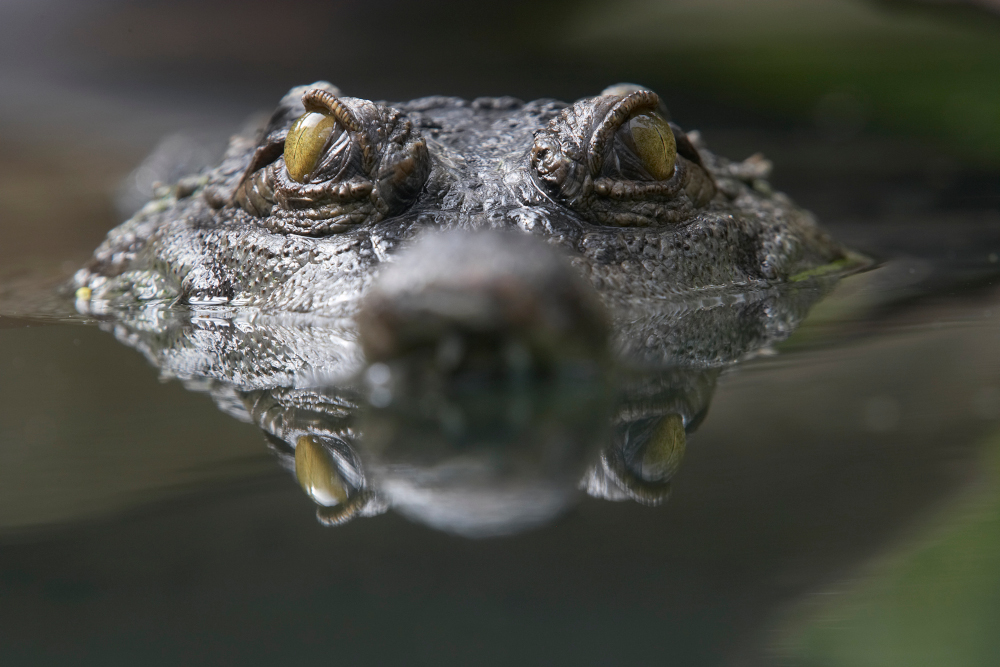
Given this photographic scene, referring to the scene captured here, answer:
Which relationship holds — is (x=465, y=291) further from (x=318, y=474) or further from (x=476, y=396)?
(x=318, y=474)

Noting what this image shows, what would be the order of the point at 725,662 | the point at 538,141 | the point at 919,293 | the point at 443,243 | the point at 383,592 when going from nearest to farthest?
the point at 725,662 → the point at 383,592 → the point at 443,243 → the point at 538,141 → the point at 919,293

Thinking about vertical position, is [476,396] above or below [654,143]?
below

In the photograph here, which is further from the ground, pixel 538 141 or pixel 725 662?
pixel 538 141

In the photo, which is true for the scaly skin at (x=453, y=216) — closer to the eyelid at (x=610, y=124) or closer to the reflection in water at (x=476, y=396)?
the eyelid at (x=610, y=124)

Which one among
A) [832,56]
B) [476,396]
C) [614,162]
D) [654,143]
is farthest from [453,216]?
[832,56]

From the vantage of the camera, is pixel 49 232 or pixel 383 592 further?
pixel 49 232

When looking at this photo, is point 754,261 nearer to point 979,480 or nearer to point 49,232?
point 979,480

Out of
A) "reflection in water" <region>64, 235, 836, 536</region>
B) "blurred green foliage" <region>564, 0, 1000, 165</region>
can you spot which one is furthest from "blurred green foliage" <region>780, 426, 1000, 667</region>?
"blurred green foliage" <region>564, 0, 1000, 165</region>

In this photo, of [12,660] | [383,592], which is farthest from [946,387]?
[12,660]

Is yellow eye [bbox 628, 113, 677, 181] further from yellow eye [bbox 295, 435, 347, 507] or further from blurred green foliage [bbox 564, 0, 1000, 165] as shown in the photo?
blurred green foliage [bbox 564, 0, 1000, 165]
